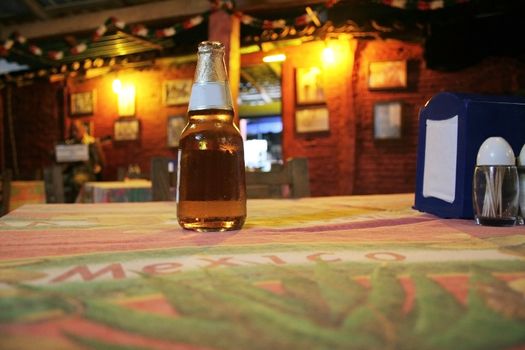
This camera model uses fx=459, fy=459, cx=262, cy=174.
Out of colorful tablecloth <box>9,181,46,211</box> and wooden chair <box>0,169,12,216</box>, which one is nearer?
wooden chair <box>0,169,12,216</box>

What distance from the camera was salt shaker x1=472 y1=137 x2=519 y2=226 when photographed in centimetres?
91

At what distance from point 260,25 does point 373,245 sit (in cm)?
600

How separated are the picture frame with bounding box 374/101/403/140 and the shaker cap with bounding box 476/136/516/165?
6.39 metres

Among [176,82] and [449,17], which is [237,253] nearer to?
[449,17]

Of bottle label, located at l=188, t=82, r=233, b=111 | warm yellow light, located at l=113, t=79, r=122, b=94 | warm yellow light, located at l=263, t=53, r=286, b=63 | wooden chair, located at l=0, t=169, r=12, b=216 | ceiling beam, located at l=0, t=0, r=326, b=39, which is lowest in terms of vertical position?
wooden chair, located at l=0, t=169, r=12, b=216

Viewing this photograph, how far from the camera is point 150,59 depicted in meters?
8.57

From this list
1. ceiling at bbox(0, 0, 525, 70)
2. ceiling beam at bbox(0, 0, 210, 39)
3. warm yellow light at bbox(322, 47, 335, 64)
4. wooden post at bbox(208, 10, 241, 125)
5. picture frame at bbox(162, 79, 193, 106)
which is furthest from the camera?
picture frame at bbox(162, 79, 193, 106)

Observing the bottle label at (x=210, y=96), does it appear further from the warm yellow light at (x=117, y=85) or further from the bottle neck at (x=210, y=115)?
the warm yellow light at (x=117, y=85)

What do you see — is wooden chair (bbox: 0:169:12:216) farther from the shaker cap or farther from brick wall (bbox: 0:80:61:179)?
brick wall (bbox: 0:80:61:179)

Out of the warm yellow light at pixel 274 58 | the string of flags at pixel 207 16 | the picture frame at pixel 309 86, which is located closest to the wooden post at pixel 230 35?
the string of flags at pixel 207 16

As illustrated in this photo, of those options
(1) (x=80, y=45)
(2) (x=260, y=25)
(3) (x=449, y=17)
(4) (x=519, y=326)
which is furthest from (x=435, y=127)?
(1) (x=80, y=45)

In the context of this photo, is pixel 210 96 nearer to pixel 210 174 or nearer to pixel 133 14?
pixel 210 174

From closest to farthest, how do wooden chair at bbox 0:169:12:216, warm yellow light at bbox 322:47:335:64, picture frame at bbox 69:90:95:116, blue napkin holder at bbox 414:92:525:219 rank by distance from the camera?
blue napkin holder at bbox 414:92:525:219 → wooden chair at bbox 0:169:12:216 → warm yellow light at bbox 322:47:335:64 → picture frame at bbox 69:90:95:116

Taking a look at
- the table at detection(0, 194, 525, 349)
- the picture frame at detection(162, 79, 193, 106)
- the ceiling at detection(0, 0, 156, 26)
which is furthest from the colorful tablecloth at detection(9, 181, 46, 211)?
the table at detection(0, 194, 525, 349)
